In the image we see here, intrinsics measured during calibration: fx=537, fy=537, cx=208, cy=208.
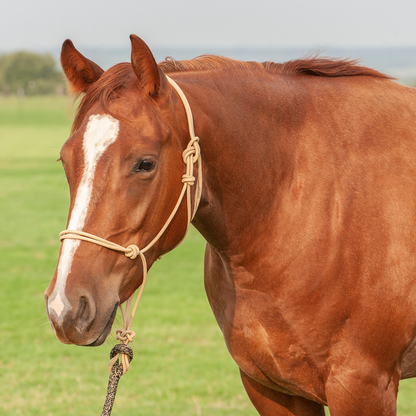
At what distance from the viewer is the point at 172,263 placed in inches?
394

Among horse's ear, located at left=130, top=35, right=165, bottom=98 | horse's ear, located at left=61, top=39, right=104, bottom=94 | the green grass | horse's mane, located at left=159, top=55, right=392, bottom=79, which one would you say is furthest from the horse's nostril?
horse's mane, located at left=159, top=55, right=392, bottom=79

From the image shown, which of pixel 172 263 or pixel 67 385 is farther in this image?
pixel 172 263

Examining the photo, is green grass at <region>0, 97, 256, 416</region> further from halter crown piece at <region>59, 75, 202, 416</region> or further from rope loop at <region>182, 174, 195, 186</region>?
rope loop at <region>182, 174, 195, 186</region>

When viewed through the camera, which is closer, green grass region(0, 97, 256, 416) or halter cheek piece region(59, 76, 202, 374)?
halter cheek piece region(59, 76, 202, 374)

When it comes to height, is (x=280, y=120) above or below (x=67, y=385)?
above

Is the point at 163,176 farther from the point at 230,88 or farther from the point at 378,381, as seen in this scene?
the point at 378,381

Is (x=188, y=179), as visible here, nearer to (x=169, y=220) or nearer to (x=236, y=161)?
(x=169, y=220)

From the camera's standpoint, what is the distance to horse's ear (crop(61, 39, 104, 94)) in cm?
217

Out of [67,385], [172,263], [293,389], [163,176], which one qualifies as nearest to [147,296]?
[172,263]

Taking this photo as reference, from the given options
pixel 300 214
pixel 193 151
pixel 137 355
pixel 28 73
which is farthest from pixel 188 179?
pixel 28 73

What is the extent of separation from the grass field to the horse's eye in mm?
640

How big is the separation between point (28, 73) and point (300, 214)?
71.1 meters

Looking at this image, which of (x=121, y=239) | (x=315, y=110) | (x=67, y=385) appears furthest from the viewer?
(x=67, y=385)

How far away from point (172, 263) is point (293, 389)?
7632mm
